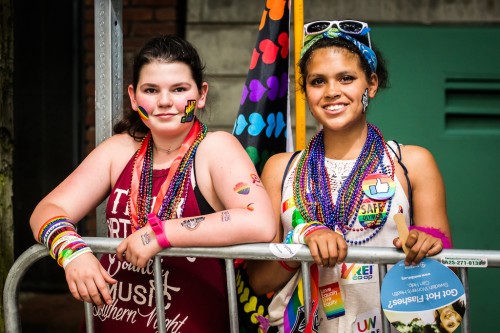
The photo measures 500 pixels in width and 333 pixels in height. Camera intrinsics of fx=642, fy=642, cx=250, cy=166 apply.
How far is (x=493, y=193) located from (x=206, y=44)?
95.1 inches

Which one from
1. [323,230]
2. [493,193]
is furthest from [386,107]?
[323,230]

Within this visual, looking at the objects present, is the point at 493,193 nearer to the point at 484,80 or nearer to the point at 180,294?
the point at 484,80

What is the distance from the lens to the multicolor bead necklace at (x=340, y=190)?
2.41 m

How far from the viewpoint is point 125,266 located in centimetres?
248

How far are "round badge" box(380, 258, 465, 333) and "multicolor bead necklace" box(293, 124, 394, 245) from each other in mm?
359

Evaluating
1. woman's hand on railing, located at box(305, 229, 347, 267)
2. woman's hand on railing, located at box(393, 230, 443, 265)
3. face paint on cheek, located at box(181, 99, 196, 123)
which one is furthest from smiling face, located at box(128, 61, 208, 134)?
woman's hand on railing, located at box(393, 230, 443, 265)

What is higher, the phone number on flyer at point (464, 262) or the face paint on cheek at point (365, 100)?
the face paint on cheek at point (365, 100)

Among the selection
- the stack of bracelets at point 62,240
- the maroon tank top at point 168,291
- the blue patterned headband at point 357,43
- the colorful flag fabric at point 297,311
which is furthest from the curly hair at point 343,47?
the stack of bracelets at point 62,240

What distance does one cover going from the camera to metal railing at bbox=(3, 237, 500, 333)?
2.09m

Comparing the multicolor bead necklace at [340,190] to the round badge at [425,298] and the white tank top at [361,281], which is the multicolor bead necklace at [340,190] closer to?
the white tank top at [361,281]

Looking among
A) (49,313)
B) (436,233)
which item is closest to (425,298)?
(436,233)

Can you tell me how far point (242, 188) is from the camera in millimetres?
2334

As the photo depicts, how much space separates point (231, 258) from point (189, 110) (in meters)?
0.62

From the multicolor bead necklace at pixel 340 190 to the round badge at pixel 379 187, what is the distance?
20 mm
